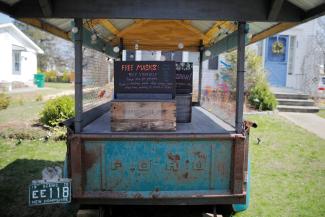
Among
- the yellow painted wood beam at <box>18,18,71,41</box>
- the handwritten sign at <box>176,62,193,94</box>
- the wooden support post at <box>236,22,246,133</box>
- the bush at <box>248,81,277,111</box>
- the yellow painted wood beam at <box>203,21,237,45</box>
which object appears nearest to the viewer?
the wooden support post at <box>236,22,246,133</box>

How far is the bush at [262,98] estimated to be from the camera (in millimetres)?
13320

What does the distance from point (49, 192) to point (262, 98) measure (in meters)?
11.2

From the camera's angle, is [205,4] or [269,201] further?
[269,201]

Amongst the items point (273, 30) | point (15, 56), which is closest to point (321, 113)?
point (273, 30)

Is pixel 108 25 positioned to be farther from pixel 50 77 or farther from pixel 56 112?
pixel 50 77

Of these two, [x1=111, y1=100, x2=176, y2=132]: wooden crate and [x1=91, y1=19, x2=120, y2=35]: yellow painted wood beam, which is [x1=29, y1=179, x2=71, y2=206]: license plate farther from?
[x1=91, y1=19, x2=120, y2=35]: yellow painted wood beam

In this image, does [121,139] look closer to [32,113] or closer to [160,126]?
[160,126]

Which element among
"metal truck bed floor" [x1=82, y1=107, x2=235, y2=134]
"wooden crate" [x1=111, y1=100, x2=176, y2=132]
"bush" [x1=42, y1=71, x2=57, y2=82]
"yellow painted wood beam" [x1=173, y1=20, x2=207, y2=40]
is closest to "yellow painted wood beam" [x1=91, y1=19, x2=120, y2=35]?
"yellow painted wood beam" [x1=173, y1=20, x2=207, y2=40]

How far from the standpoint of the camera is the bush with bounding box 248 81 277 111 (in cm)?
1332

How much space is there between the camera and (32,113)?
11914 millimetres

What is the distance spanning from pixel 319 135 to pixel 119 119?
26.1 ft

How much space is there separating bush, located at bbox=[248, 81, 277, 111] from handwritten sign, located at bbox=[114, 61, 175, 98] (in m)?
9.83

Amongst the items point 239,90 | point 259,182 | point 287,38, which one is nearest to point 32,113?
point 259,182

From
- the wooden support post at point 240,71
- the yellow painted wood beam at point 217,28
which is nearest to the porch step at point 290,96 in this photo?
the yellow painted wood beam at point 217,28
